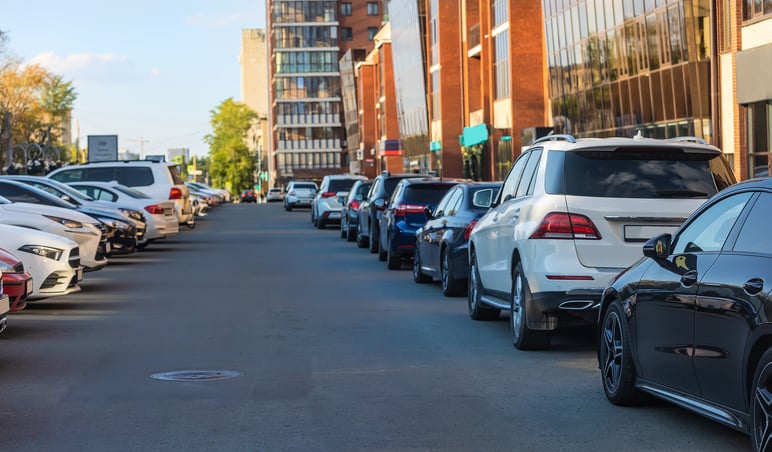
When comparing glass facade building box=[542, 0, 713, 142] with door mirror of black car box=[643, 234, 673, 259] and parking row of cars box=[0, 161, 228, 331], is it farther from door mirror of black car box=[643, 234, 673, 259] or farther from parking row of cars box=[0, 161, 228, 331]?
door mirror of black car box=[643, 234, 673, 259]

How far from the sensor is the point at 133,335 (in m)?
12.5

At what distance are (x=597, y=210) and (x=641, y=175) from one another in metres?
0.49

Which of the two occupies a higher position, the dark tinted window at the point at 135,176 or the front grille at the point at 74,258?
the dark tinted window at the point at 135,176

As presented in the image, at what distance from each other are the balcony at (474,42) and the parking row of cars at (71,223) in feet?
106

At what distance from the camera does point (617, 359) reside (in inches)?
324

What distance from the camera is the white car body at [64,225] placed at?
17.8 m

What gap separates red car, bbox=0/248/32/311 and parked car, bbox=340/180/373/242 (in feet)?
63.2

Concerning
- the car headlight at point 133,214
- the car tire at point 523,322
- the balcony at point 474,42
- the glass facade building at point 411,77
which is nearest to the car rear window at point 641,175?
the car tire at point 523,322

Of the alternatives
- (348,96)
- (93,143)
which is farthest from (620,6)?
(348,96)

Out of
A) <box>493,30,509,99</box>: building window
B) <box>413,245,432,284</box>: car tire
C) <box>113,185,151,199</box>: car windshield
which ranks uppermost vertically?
<box>493,30,509,99</box>: building window

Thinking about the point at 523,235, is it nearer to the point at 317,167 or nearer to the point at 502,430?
the point at 502,430

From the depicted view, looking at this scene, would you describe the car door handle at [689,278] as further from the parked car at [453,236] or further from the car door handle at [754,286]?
the parked car at [453,236]

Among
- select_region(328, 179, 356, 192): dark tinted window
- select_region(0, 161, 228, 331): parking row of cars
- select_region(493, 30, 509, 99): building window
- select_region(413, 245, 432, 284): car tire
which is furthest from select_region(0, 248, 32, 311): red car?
select_region(493, 30, 509, 99): building window

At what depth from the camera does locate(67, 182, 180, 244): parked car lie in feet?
92.0
